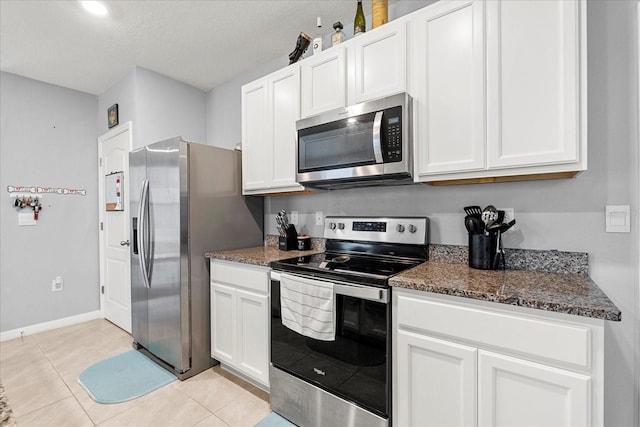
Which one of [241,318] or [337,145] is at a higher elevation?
[337,145]

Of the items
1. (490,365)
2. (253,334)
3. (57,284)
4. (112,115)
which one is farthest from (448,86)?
(57,284)

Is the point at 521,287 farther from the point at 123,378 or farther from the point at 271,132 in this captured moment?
the point at 123,378

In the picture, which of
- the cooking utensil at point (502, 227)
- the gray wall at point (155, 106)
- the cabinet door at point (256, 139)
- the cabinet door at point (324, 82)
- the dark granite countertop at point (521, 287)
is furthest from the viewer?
the gray wall at point (155, 106)

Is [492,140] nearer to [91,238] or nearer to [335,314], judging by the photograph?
[335,314]

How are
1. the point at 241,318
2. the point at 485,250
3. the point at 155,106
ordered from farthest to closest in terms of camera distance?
1. the point at 155,106
2. the point at 241,318
3. the point at 485,250

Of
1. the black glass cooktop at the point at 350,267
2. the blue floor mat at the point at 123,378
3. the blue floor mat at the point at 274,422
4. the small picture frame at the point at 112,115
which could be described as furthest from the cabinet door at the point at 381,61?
the small picture frame at the point at 112,115

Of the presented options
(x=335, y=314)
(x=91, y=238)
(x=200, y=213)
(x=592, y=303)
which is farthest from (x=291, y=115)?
(x=91, y=238)

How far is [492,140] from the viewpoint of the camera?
1440mm

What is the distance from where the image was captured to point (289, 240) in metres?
2.44

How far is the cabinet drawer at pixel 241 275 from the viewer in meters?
1.99

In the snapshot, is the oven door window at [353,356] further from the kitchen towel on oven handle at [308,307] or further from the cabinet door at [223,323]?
the cabinet door at [223,323]

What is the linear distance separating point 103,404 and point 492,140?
275 cm

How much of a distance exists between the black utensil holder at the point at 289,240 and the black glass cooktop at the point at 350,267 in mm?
373

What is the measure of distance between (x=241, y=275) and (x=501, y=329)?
1.55m
